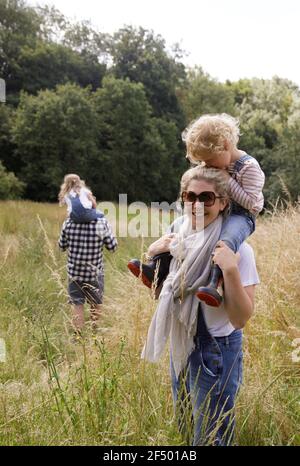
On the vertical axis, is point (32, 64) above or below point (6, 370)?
above

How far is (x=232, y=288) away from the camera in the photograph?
63.1 inches

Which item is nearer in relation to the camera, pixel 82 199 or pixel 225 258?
pixel 225 258

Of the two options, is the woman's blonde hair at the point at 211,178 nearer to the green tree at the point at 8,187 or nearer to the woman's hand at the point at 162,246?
the woman's hand at the point at 162,246

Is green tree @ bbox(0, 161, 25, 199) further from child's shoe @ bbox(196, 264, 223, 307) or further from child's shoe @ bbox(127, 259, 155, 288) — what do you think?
child's shoe @ bbox(196, 264, 223, 307)

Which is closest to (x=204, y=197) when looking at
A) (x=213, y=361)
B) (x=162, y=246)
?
(x=162, y=246)

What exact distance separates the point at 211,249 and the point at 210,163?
322mm

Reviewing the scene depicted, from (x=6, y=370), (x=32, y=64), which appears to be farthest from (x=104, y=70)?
(x=6, y=370)

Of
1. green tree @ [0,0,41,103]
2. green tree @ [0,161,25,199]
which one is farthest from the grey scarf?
green tree @ [0,0,41,103]

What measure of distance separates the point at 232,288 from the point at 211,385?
0.40m

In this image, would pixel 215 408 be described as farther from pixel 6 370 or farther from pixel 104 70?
pixel 104 70

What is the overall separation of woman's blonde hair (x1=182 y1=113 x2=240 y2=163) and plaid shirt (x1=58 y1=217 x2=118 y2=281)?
2.63 meters

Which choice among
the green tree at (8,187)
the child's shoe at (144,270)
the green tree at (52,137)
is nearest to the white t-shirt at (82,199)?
the child's shoe at (144,270)

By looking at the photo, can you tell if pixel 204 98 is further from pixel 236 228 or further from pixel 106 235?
pixel 236 228
